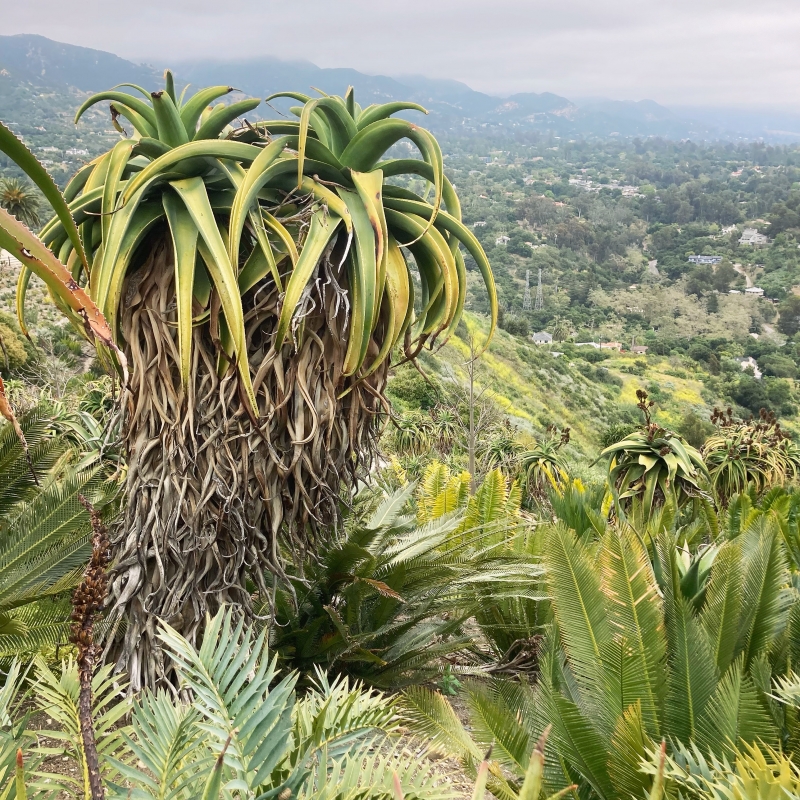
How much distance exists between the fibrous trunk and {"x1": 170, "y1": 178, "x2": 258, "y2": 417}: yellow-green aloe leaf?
19cm

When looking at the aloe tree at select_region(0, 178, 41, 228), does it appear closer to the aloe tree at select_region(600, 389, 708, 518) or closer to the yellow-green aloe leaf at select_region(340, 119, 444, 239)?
the aloe tree at select_region(600, 389, 708, 518)

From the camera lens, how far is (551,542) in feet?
9.31

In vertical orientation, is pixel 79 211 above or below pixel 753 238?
above

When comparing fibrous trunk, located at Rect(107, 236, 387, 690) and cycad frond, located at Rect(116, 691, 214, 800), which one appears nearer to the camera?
cycad frond, located at Rect(116, 691, 214, 800)

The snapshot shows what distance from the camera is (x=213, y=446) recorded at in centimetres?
258

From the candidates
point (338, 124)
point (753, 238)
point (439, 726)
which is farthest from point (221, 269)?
point (753, 238)

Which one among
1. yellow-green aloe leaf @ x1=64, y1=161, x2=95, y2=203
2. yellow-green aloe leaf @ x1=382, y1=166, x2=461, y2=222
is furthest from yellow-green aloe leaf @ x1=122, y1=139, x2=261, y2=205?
yellow-green aloe leaf @ x1=382, y1=166, x2=461, y2=222

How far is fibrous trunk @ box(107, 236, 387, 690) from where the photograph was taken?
255cm

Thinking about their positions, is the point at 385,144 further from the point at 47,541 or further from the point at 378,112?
the point at 47,541

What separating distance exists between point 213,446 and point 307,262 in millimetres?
818

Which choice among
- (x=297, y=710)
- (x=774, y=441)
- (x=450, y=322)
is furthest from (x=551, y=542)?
(x=774, y=441)

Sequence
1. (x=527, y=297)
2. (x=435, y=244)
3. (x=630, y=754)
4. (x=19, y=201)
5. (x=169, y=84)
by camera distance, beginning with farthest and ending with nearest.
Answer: (x=527, y=297) → (x=19, y=201) → (x=435, y=244) → (x=169, y=84) → (x=630, y=754)

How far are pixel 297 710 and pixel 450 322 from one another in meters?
1.60

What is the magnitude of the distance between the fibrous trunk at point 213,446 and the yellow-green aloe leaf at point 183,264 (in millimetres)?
183
